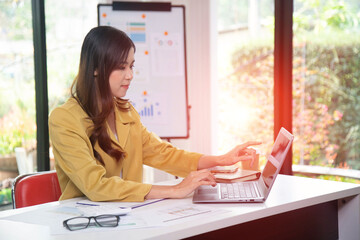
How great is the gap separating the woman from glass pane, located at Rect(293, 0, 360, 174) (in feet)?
4.67

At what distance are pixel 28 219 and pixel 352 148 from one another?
7.72 feet

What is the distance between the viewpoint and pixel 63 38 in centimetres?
359

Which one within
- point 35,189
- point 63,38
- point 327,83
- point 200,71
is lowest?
point 35,189

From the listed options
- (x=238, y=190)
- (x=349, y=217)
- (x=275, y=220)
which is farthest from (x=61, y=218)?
(x=349, y=217)

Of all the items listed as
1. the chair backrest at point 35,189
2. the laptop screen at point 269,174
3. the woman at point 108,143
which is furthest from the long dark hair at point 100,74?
the laptop screen at point 269,174

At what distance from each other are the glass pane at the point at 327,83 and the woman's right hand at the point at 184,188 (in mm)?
1776

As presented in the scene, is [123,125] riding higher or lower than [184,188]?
higher

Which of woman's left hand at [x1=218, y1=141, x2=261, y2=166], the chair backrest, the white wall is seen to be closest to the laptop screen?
woman's left hand at [x1=218, y1=141, x2=261, y2=166]

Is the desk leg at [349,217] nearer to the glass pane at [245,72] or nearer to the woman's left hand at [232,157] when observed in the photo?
the woman's left hand at [232,157]

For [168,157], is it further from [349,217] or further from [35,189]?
Result: [349,217]

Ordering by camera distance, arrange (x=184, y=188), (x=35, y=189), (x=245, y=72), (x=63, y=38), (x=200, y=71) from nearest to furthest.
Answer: (x=184, y=188) < (x=35, y=189) < (x=63, y=38) < (x=200, y=71) < (x=245, y=72)

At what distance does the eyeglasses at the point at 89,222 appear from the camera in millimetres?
1354

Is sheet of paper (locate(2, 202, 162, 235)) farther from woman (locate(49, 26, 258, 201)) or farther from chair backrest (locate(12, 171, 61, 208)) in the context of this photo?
chair backrest (locate(12, 171, 61, 208))

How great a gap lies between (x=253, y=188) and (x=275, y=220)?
144 mm
